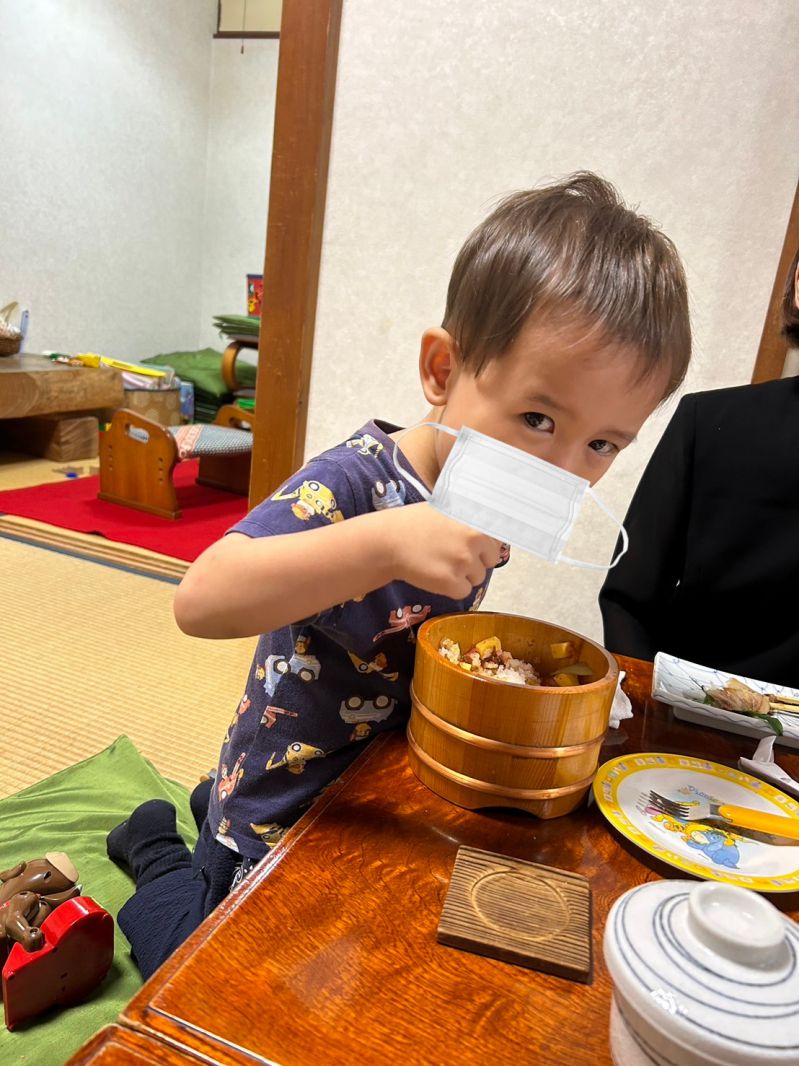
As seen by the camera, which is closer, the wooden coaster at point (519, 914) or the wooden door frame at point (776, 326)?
the wooden coaster at point (519, 914)

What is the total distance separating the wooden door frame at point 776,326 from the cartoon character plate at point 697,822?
116 centimetres

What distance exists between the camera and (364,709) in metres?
0.70

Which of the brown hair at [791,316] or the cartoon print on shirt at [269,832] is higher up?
the brown hair at [791,316]

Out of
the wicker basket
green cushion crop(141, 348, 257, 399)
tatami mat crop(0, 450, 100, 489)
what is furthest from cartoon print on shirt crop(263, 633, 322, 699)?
green cushion crop(141, 348, 257, 399)

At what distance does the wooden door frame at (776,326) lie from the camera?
5.03ft

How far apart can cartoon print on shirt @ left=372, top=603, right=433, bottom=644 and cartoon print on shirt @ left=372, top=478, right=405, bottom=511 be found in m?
0.10

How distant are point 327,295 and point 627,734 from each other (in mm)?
1351

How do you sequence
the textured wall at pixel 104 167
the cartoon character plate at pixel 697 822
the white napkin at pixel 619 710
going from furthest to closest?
the textured wall at pixel 104 167, the white napkin at pixel 619 710, the cartoon character plate at pixel 697 822

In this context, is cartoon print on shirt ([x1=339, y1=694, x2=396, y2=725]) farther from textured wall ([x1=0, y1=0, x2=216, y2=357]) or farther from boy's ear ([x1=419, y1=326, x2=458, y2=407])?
textured wall ([x1=0, y1=0, x2=216, y2=357])

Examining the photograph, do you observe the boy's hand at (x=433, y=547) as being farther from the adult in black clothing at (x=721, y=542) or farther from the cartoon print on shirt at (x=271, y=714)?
the adult in black clothing at (x=721, y=542)

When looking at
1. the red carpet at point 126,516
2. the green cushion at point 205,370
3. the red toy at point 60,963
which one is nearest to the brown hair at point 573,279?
the red toy at point 60,963

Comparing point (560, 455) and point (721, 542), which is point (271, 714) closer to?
point (560, 455)

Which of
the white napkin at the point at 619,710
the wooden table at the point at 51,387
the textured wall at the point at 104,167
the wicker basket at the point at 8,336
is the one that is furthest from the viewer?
the textured wall at the point at 104,167

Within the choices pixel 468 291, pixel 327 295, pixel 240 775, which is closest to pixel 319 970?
pixel 240 775
